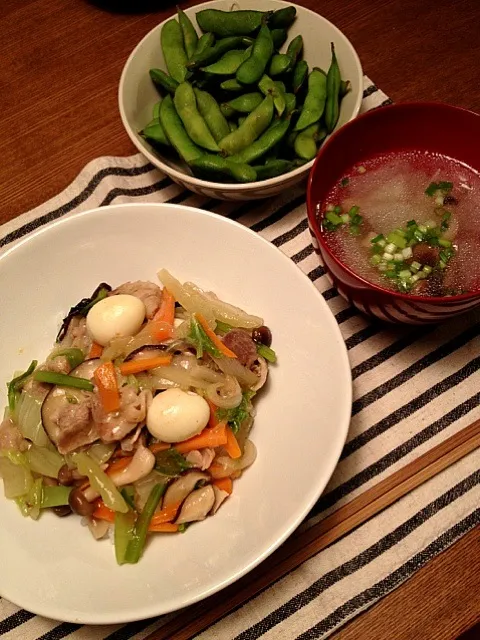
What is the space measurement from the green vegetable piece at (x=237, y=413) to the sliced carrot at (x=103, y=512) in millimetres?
316

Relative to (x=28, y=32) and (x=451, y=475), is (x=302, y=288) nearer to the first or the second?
(x=451, y=475)

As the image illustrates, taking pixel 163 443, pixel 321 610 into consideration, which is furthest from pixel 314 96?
pixel 321 610

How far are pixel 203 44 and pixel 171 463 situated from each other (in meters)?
1.29

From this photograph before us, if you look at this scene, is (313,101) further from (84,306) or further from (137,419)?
(137,419)

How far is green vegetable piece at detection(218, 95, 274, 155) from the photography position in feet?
5.73

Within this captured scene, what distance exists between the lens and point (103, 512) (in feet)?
4.38

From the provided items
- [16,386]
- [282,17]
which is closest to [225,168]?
[282,17]

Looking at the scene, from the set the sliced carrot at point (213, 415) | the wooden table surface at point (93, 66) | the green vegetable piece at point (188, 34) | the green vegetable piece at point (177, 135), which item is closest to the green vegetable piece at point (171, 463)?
the sliced carrot at point (213, 415)

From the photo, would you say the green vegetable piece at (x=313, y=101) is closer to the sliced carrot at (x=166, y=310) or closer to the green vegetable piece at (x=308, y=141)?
the green vegetable piece at (x=308, y=141)

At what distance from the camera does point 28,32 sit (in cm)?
223

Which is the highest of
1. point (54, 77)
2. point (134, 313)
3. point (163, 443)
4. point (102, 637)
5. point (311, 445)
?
point (54, 77)

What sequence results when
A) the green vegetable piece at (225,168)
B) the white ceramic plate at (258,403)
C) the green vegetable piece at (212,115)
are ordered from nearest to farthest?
1. the white ceramic plate at (258,403)
2. the green vegetable piece at (225,168)
3. the green vegetable piece at (212,115)

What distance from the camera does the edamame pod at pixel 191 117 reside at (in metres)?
1.74

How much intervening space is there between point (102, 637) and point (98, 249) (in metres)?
0.95
